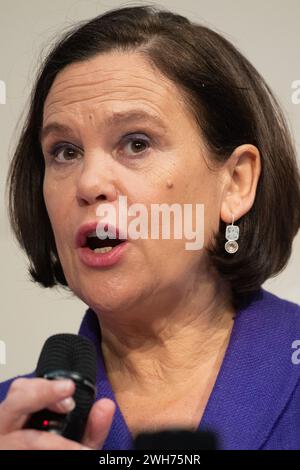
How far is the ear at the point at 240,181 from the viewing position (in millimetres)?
1074

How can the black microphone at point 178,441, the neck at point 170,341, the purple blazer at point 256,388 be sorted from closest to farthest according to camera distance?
1. the black microphone at point 178,441
2. the purple blazer at point 256,388
3. the neck at point 170,341

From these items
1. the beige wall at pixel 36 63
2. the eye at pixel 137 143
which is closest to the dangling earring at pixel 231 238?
the eye at pixel 137 143

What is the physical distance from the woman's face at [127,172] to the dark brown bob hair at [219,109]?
1.1 inches

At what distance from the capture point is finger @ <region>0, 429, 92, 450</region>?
0.66 meters

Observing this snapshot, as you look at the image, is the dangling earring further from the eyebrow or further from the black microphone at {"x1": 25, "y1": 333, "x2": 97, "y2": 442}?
the black microphone at {"x1": 25, "y1": 333, "x2": 97, "y2": 442}

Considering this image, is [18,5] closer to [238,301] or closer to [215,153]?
[215,153]

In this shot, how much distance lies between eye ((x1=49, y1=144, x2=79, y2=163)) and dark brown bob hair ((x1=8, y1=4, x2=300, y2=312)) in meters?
0.11

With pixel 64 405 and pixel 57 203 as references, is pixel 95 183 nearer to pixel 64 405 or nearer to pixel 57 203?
pixel 57 203

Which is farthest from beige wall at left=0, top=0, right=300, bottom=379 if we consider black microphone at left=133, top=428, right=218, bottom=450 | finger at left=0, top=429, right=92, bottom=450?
finger at left=0, top=429, right=92, bottom=450

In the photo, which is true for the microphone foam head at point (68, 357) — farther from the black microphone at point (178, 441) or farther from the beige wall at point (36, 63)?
the beige wall at point (36, 63)

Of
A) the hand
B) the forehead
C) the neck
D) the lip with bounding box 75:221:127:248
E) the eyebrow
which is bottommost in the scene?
the neck

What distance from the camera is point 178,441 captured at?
78cm

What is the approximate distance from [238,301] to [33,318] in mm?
468

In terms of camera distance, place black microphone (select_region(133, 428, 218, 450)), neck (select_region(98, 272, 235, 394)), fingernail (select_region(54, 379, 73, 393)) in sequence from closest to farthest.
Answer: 1. fingernail (select_region(54, 379, 73, 393))
2. black microphone (select_region(133, 428, 218, 450))
3. neck (select_region(98, 272, 235, 394))
